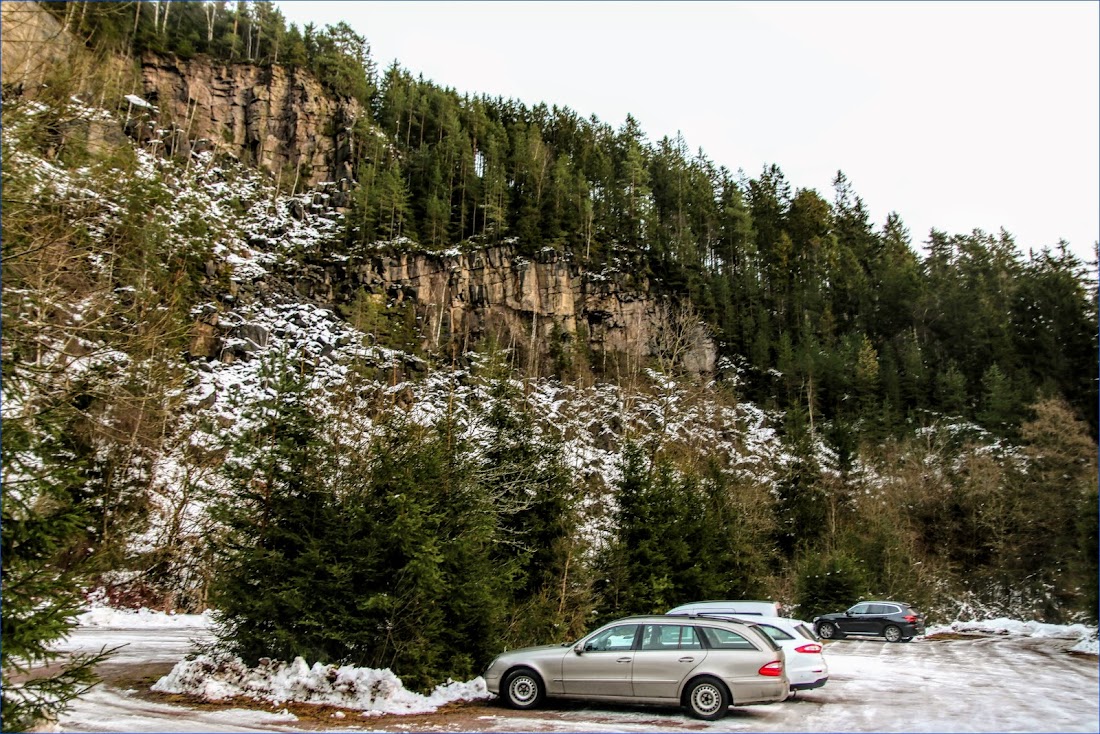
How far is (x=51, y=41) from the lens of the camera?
6844 millimetres

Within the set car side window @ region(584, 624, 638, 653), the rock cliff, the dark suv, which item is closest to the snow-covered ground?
car side window @ region(584, 624, 638, 653)

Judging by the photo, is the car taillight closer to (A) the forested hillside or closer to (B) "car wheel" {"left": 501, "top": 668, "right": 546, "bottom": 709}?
(B) "car wheel" {"left": 501, "top": 668, "right": 546, "bottom": 709}

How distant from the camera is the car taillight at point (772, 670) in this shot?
1005cm

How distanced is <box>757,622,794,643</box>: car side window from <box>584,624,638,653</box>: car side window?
3.33m

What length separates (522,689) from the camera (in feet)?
36.2


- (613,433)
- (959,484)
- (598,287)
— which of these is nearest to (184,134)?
(598,287)

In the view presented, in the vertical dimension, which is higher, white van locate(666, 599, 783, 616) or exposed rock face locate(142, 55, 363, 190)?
exposed rock face locate(142, 55, 363, 190)

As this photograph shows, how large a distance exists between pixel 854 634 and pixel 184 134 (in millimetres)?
76731

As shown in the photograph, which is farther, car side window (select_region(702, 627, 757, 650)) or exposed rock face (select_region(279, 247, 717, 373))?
exposed rock face (select_region(279, 247, 717, 373))

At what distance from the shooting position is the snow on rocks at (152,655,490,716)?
35.0ft

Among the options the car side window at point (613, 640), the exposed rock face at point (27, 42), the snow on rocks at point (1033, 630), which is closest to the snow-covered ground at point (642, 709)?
the car side window at point (613, 640)

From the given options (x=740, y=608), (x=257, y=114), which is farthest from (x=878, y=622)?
(x=257, y=114)

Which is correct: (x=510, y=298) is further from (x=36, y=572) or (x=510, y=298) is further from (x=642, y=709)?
(x=36, y=572)

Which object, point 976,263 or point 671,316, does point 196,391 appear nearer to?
point 671,316
